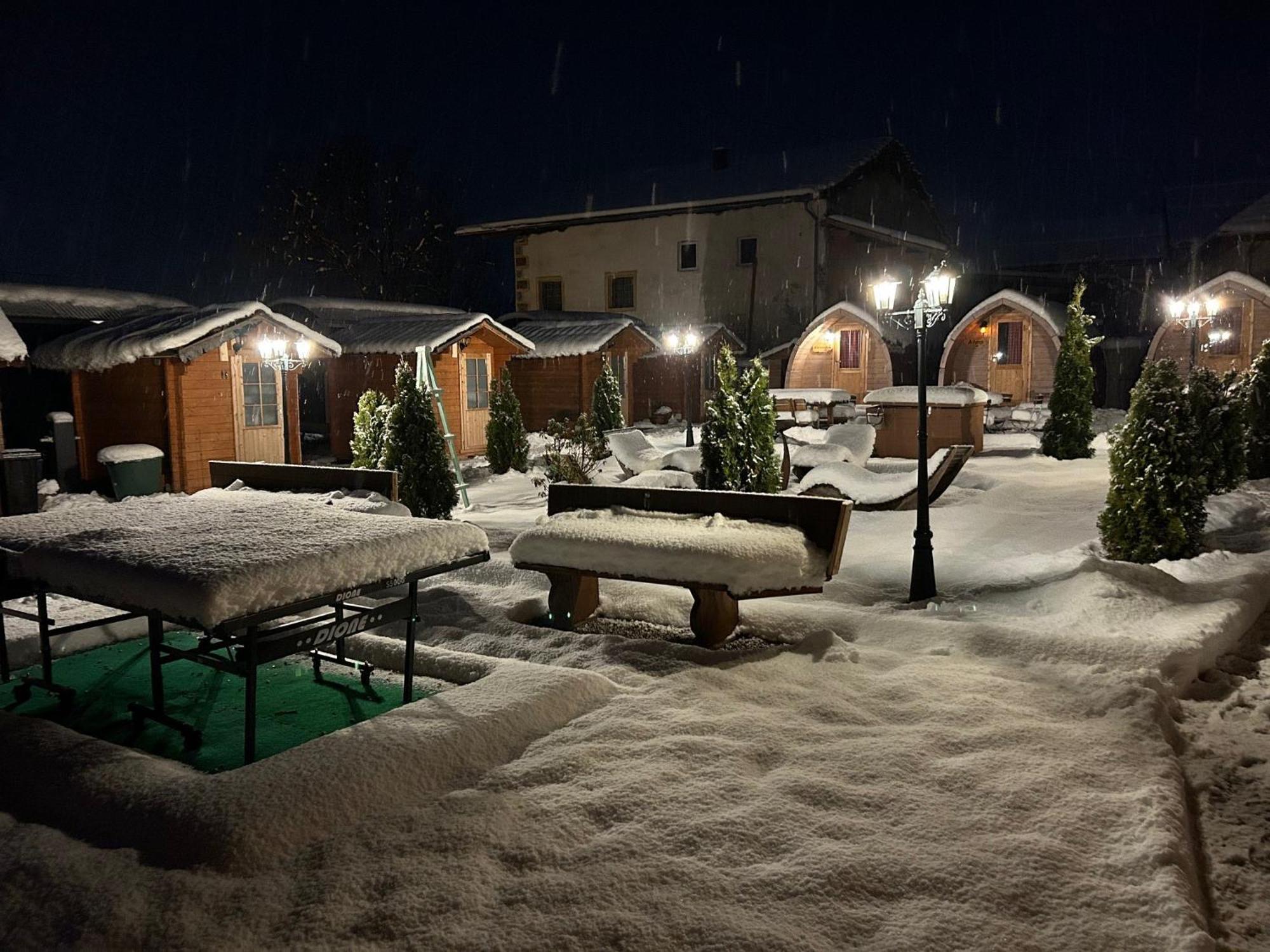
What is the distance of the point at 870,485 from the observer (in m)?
10.7

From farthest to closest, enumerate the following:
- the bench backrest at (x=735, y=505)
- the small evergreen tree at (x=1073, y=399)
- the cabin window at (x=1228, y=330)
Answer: the cabin window at (x=1228, y=330), the small evergreen tree at (x=1073, y=399), the bench backrest at (x=735, y=505)

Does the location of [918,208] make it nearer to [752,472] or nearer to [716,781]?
[752,472]

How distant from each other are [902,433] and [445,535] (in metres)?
14.7

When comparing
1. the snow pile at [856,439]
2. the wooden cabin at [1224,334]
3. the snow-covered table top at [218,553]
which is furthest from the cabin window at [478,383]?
the wooden cabin at [1224,334]

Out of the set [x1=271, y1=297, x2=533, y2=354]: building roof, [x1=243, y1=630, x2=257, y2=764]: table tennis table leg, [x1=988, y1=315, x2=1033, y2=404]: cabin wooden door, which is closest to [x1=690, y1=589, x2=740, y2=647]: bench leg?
[x1=243, y1=630, x2=257, y2=764]: table tennis table leg

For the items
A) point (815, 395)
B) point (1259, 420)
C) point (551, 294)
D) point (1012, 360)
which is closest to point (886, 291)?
point (1259, 420)

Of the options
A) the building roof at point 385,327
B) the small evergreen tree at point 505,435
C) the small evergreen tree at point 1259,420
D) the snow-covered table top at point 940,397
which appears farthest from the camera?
the building roof at point 385,327

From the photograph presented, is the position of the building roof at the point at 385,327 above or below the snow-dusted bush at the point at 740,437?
above

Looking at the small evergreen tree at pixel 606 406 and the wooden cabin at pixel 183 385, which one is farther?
the small evergreen tree at pixel 606 406

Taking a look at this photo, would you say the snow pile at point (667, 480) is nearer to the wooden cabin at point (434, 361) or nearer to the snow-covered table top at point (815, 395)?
the wooden cabin at point (434, 361)

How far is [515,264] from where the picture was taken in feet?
112

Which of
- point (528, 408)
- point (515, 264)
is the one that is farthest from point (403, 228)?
point (528, 408)

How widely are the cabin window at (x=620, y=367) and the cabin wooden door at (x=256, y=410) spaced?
10.5 m

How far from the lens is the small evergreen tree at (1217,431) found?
789 cm
